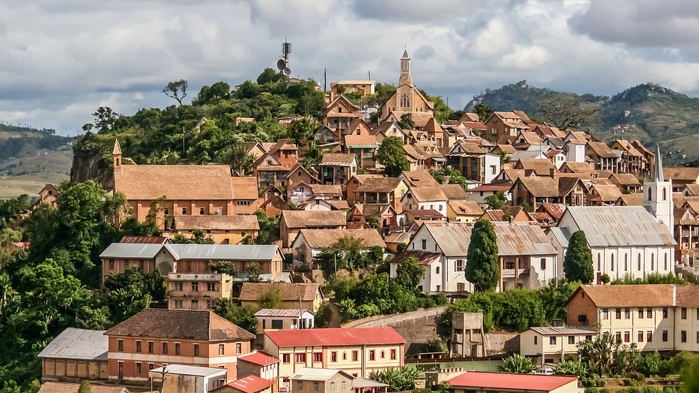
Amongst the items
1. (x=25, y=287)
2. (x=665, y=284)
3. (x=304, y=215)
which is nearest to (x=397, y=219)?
(x=304, y=215)

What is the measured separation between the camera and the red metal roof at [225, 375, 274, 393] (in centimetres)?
4875

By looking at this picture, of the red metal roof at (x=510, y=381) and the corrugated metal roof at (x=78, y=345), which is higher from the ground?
the corrugated metal roof at (x=78, y=345)

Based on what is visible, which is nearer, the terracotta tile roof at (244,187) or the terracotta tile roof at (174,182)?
the terracotta tile roof at (174,182)

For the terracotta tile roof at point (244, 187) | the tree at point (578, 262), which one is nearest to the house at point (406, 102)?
the terracotta tile roof at point (244, 187)

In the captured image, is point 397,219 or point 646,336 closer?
point 646,336

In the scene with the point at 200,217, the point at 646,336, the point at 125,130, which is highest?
the point at 125,130

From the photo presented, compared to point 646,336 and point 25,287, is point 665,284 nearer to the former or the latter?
point 646,336

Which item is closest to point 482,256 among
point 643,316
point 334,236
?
point 643,316

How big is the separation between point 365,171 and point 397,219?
925 cm

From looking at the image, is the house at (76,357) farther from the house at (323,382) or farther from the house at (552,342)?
the house at (552,342)

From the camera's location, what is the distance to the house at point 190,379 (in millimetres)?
50875

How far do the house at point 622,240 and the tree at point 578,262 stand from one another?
159cm

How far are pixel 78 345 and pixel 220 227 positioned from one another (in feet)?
38.4

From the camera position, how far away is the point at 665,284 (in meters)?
61.1
